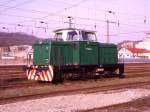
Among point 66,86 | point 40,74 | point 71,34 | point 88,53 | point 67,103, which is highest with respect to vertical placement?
point 71,34

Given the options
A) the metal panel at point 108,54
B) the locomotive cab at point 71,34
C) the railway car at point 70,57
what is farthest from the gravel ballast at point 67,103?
the metal panel at point 108,54

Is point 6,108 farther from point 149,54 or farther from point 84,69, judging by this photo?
point 149,54

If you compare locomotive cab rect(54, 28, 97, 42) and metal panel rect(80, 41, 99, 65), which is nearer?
locomotive cab rect(54, 28, 97, 42)

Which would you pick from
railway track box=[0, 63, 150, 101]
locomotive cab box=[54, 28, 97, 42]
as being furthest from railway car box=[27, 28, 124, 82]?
railway track box=[0, 63, 150, 101]

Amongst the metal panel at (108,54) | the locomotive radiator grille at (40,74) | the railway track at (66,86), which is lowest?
the railway track at (66,86)

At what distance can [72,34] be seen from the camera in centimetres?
2155

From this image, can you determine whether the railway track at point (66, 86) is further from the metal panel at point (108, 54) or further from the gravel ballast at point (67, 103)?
the gravel ballast at point (67, 103)

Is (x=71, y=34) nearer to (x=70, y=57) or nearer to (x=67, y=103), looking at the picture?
(x=70, y=57)

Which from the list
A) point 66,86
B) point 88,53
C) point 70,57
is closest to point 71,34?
point 70,57

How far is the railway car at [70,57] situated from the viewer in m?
19.9

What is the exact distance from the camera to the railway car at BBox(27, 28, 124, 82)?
19922mm

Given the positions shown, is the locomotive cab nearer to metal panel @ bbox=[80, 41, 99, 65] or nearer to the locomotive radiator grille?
metal panel @ bbox=[80, 41, 99, 65]

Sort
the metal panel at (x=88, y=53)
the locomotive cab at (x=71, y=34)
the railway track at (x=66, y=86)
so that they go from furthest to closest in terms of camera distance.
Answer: the metal panel at (x=88, y=53), the locomotive cab at (x=71, y=34), the railway track at (x=66, y=86)

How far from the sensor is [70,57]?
21250 mm
